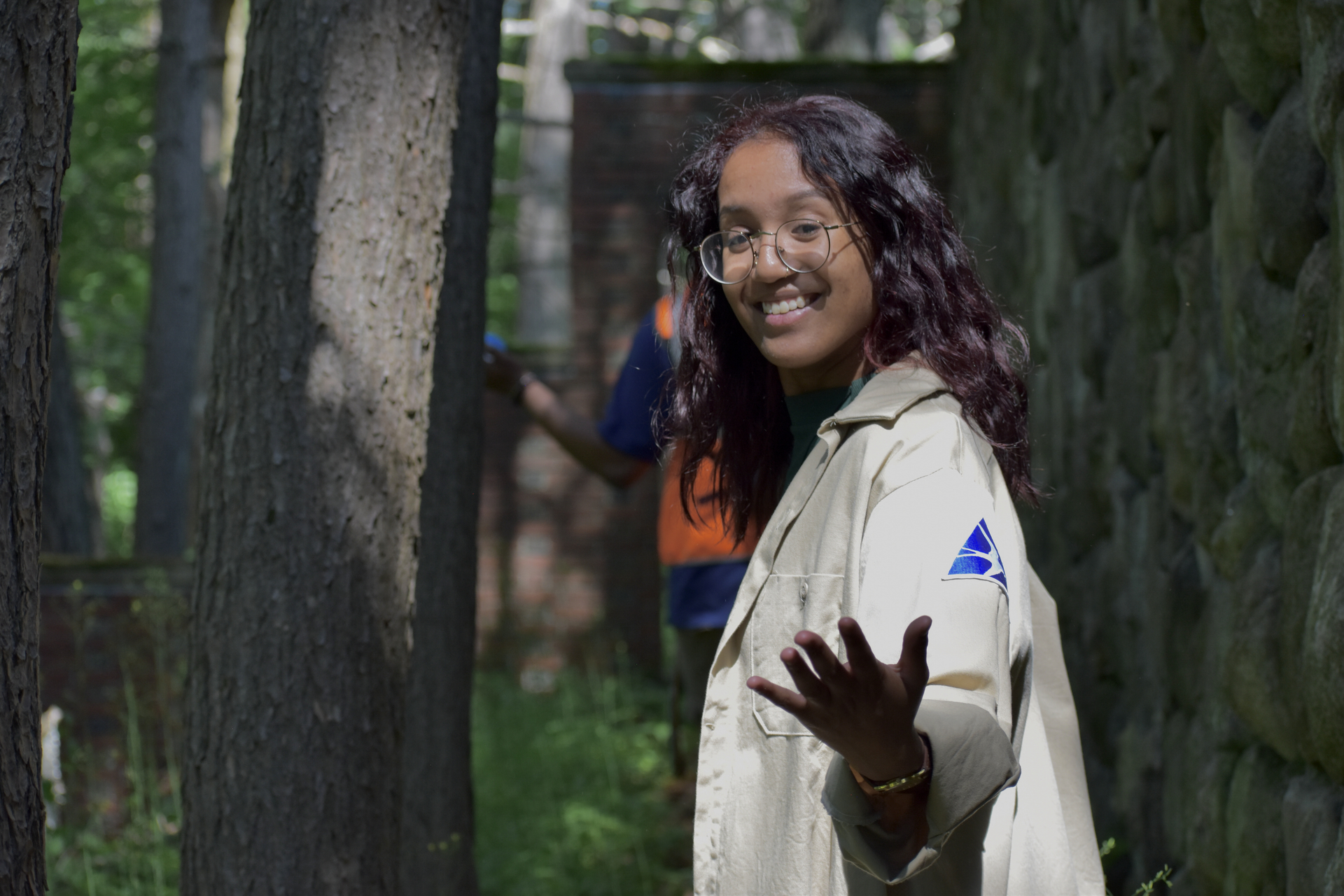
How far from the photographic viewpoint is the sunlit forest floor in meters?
4.44

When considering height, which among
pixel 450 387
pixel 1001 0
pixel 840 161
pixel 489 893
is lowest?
pixel 489 893

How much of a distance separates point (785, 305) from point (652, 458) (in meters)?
2.08

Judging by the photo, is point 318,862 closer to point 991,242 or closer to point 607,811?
point 607,811

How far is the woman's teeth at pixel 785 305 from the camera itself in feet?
5.58

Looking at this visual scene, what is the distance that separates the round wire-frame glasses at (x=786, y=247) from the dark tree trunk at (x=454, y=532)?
5.58ft

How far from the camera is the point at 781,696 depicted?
1186mm

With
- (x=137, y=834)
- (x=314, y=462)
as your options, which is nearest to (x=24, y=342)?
(x=314, y=462)

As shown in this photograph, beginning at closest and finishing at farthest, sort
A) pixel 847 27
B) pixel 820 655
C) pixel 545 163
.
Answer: pixel 820 655
pixel 847 27
pixel 545 163

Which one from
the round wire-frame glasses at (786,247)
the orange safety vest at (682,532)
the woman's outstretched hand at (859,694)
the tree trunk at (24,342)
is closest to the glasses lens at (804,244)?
the round wire-frame glasses at (786,247)

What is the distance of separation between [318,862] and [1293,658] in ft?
5.72

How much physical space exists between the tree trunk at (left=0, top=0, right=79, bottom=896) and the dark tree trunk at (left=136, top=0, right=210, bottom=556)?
26.5 ft

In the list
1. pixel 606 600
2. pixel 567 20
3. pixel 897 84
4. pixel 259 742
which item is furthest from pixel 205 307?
pixel 259 742

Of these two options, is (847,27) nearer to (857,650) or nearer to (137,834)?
(137,834)

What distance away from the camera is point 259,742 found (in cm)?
230
